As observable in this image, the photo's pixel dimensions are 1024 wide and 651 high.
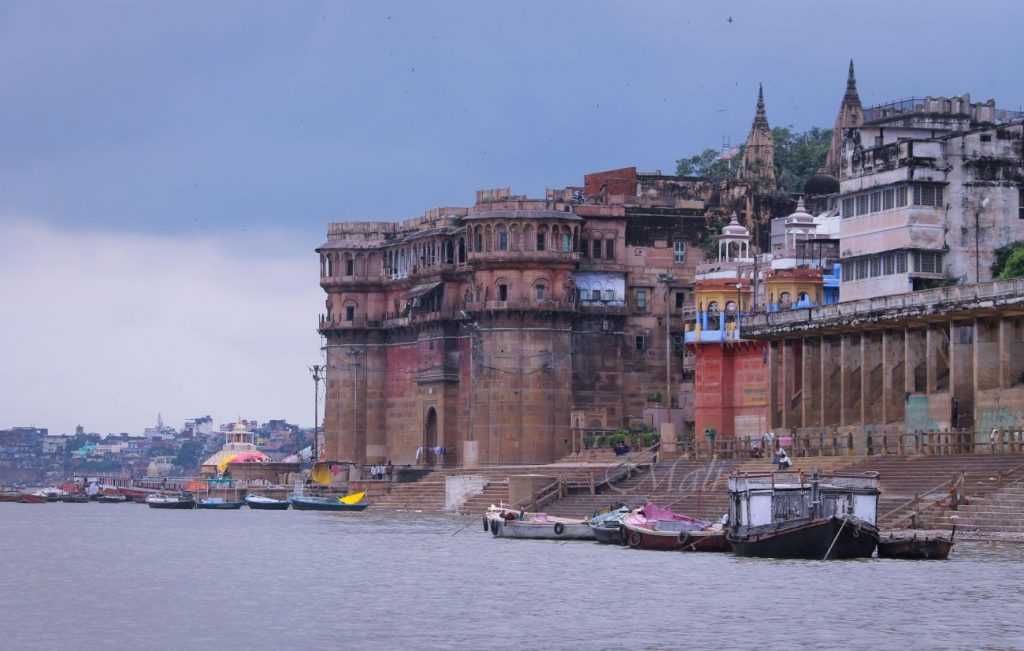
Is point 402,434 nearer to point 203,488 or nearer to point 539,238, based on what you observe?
point 539,238

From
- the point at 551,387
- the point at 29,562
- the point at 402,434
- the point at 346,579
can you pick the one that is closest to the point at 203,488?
the point at 402,434

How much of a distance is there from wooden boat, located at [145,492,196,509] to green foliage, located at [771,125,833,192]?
4442 centimetres

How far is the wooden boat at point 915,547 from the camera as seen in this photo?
64750 mm

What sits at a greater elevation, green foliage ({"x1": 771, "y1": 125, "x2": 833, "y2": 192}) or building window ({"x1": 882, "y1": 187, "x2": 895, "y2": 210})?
green foliage ({"x1": 771, "y1": 125, "x2": 833, "y2": 192})

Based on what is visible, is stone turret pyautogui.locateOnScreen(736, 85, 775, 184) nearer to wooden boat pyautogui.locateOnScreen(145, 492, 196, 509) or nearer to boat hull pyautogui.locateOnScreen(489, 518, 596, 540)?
wooden boat pyautogui.locateOnScreen(145, 492, 196, 509)

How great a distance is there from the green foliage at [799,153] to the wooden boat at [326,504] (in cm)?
3850

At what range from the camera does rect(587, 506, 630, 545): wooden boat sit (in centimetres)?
8044

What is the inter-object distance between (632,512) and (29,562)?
817 inches

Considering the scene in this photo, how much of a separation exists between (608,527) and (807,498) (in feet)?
54.0

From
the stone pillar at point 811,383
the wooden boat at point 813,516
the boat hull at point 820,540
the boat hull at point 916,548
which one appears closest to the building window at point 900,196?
the stone pillar at point 811,383

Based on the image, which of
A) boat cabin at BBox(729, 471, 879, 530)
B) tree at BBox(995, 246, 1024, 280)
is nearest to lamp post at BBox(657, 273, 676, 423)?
tree at BBox(995, 246, 1024, 280)

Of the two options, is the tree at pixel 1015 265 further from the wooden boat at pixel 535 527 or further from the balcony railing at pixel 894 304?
the wooden boat at pixel 535 527

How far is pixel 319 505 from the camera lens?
13212 centimetres

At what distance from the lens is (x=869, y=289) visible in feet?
324
